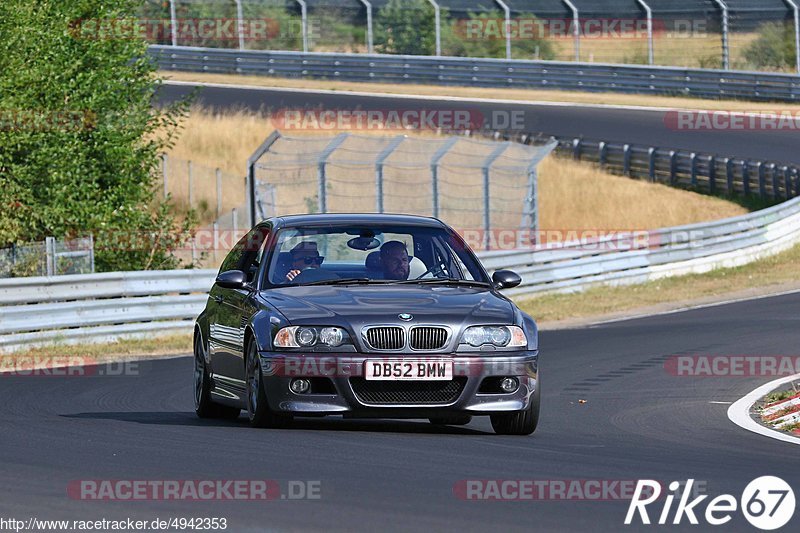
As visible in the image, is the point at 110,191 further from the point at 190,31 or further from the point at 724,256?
the point at 190,31

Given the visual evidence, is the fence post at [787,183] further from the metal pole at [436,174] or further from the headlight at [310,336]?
the headlight at [310,336]

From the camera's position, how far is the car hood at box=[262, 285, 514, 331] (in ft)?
31.6

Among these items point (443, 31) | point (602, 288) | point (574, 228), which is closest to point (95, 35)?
point (602, 288)

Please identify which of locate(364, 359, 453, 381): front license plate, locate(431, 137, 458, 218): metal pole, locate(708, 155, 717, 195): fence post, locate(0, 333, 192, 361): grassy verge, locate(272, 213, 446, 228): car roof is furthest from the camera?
locate(708, 155, 717, 195): fence post

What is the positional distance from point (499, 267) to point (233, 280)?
13.0 metres

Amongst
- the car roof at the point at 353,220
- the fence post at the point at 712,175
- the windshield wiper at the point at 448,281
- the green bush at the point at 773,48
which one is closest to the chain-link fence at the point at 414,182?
the fence post at the point at 712,175

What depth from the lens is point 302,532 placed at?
6.34 m

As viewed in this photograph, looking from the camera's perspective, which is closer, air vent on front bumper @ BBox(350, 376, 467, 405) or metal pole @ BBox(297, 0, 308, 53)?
air vent on front bumper @ BBox(350, 376, 467, 405)

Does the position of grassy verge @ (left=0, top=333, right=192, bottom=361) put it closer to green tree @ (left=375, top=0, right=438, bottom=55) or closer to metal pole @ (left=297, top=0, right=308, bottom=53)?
metal pole @ (left=297, top=0, right=308, bottom=53)

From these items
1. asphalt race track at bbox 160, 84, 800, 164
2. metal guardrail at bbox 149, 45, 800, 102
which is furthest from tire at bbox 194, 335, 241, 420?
metal guardrail at bbox 149, 45, 800, 102

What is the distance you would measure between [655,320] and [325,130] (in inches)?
803

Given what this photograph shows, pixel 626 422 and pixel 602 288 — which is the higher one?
pixel 626 422

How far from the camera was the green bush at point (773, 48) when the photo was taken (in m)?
47.2

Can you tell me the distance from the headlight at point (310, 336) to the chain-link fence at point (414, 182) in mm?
15579
